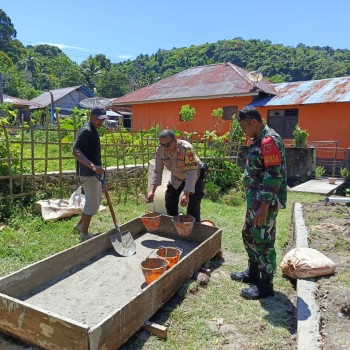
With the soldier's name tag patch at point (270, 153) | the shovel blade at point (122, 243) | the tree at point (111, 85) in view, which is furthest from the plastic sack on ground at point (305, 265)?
the tree at point (111, 85)

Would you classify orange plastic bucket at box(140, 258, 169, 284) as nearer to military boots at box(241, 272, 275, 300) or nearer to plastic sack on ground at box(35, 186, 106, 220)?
military boots at box(241, 272, 275, 300)

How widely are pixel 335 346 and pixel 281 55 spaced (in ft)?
170

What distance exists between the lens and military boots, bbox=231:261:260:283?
12.0 feet

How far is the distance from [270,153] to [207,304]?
59.0 inches

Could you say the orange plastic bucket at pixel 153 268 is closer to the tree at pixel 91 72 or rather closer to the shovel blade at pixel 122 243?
the shovel blade at pixel 122 243

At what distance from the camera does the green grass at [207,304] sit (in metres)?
2.71

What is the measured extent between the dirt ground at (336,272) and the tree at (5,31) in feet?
253

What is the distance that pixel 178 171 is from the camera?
441 centimetres

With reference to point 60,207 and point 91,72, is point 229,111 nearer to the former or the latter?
point 60,207

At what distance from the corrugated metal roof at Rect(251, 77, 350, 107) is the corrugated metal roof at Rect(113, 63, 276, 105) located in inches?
23.3

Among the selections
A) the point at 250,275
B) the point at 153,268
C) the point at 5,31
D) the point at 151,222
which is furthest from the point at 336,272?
the point at 5,31

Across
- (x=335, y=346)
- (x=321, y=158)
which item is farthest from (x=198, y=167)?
(x=321, y=158)

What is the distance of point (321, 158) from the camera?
14.5 metres

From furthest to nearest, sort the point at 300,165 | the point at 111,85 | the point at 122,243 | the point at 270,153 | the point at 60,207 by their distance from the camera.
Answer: the point at 111,85, the point at 300,165, the point at 60,207, the point at 122,243, the point at 270,153
